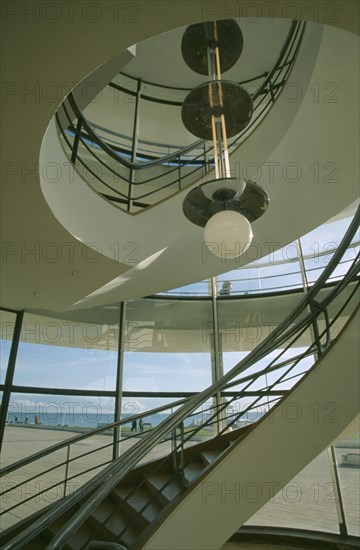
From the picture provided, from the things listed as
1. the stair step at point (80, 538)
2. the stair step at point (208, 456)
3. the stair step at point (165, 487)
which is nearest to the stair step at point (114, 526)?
the stair step at point (80, 538)

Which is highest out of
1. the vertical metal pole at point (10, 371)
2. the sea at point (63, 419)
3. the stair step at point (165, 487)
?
the vertical metal pole at point (10, 371)

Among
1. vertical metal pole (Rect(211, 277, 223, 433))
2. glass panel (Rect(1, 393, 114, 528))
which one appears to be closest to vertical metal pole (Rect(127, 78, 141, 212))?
vertical metal pole (Rect(211, 277, 223, 433))

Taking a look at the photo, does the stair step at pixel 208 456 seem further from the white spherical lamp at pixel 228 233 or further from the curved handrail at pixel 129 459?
the white spherical lamp at pixel 228 233

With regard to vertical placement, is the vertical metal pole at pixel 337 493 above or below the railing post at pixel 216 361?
below

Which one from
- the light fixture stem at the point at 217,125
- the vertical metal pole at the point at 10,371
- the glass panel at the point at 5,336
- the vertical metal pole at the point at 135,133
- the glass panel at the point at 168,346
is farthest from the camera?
the vertical metal pole at the point at 135,133

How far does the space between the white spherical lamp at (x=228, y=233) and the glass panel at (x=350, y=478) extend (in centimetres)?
379

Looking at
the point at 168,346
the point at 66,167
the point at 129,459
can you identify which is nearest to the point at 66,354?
the point at 168,346

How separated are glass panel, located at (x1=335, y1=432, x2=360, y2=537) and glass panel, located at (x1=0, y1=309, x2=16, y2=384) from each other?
13.5 ft

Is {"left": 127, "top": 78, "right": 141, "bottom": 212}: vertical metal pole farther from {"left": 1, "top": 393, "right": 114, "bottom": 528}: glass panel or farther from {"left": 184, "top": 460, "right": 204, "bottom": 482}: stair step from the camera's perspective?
{"left": 184, "top": 460, "right": 204, "bottom": 482}: stair step

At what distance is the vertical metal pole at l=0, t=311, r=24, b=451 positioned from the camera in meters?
4.34

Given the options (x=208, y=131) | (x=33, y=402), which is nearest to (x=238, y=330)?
(x=33, y=402)

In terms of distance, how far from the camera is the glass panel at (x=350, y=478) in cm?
441

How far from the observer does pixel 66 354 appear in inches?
197

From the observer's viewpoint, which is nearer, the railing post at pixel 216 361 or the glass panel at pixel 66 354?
the glass panel at pixel 66 354
